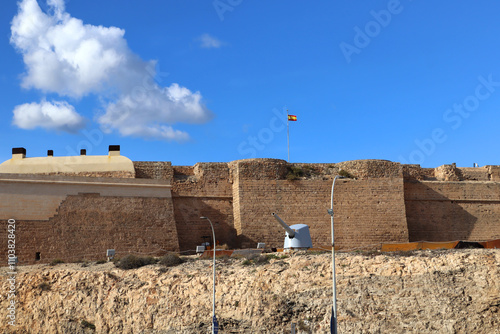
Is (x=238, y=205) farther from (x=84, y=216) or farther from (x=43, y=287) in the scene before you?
(x=43, y=287)

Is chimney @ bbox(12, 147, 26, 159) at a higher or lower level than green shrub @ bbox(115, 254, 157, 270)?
higher

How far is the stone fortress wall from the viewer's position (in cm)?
2514

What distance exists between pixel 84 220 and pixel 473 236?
65.9 feet

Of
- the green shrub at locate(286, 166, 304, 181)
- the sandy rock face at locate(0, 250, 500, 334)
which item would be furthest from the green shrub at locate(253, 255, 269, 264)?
the green shrub at locate(286, 166, 304, 181)

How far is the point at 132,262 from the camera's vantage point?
23531mm

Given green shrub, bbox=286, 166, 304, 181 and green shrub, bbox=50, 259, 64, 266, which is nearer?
green shrub, bbox=50, 259, 64, 266

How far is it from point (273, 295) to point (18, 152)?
15.3m

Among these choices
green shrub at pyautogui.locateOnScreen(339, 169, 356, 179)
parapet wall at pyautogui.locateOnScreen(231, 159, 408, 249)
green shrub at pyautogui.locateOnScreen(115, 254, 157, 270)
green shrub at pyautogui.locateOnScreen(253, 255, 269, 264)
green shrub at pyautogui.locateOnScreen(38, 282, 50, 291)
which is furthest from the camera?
green shrub at pyautogui.locateOnScreen(339, 169, 356, 179)

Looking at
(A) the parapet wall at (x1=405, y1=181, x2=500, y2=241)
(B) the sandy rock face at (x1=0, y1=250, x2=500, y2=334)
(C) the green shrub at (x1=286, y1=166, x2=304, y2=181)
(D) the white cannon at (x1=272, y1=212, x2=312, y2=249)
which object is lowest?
(B) the sandy rock face at (x1=0, y1=250, x2=500, y2=334)

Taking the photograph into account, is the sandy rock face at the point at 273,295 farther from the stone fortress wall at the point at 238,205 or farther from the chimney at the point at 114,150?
the chimney at the point at 114,150

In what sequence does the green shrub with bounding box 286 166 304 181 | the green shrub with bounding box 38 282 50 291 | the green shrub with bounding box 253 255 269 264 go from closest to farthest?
1. the green shrub with bounding box 253 255 269 264
2. the green shrub with bounding box 38 282 50 291
3. the green shrub with bounding box 286 166 304 181

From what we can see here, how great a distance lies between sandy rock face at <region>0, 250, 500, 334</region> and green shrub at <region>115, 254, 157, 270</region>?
0.31m

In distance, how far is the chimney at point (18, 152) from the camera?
2822cm

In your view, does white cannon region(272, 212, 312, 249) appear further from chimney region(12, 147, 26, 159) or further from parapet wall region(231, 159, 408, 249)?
chimney region(12, 147, 26, 159)
